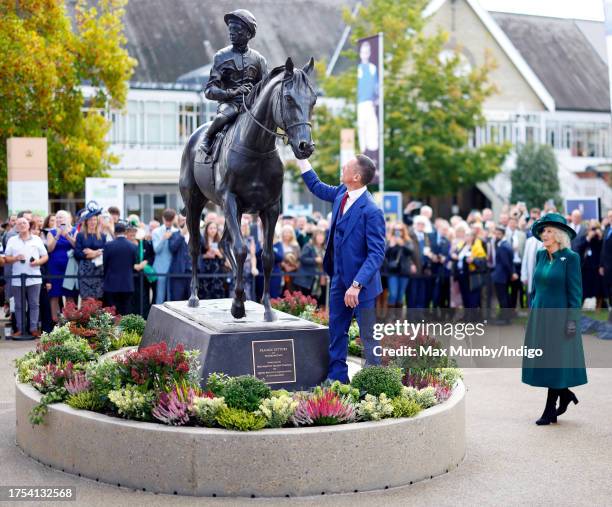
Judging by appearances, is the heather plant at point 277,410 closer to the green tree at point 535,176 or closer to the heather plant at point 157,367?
the heather plant at point 157,367

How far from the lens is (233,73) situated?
9477 mm

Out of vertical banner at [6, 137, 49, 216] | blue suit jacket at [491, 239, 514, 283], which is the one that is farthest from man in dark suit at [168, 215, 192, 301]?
blue suit jacket at [491, 239, 514, 283]

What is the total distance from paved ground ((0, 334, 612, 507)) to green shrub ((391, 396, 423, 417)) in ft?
1.33

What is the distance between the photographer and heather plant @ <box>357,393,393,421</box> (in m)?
7.43

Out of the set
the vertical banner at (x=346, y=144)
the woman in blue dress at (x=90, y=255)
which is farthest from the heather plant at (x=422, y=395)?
the vertical banner at (x=346, y=144)

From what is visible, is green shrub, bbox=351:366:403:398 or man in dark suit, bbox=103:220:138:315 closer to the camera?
green shrub, bbox=351:366:403:398

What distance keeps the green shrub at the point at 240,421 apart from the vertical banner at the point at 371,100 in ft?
59.3

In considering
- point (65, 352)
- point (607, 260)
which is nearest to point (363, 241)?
point (65, 352)

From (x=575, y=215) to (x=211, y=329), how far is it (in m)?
12.5

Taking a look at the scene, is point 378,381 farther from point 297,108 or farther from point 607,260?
point 607,260

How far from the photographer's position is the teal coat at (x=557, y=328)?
9633 millimetres

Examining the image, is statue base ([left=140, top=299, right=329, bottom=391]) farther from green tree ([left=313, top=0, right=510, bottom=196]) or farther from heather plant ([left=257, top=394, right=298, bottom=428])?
green tree ([left=313, top=0, right=510, bottom=196])

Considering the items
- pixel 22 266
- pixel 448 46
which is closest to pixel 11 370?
pixel 22 266

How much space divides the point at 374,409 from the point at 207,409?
1308 millimetres
